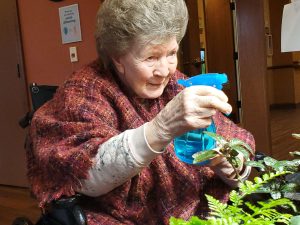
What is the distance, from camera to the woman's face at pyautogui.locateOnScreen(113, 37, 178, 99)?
96 centimetres

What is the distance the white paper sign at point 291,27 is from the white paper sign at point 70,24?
199 centimetres

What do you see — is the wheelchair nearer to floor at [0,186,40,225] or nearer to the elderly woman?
the elderly woman

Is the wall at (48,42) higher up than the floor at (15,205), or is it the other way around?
the wall at (48,42)

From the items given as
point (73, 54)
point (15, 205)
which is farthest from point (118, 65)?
point (15, 205)

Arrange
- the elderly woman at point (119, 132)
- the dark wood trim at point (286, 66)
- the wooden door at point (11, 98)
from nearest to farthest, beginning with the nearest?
1. the elderly woman at point (119, 132)
2. the wooden door at point (11, 98)
3. the dark wood trim at point (286, 66)

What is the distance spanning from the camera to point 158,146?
79 cm

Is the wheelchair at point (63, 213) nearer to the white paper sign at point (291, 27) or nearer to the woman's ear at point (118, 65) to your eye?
the woman's ear at point (118, 65)

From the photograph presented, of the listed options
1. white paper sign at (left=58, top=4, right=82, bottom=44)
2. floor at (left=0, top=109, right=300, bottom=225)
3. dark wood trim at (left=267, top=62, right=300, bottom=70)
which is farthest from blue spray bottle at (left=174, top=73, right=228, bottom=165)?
dark wood trim at (left=267, top=62, right=300, bottom=70)

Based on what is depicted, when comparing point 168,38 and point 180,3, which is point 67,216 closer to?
point 168,38

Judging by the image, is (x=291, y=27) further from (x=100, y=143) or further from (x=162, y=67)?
(x=100, y=143)

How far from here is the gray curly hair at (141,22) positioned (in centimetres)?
95

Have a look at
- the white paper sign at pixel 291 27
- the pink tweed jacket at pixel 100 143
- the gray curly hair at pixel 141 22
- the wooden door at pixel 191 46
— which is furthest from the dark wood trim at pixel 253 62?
the wooden door at pixel 191 46

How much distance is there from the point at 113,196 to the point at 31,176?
27 cm

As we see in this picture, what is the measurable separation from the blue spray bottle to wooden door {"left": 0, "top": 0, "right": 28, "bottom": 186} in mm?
2799
